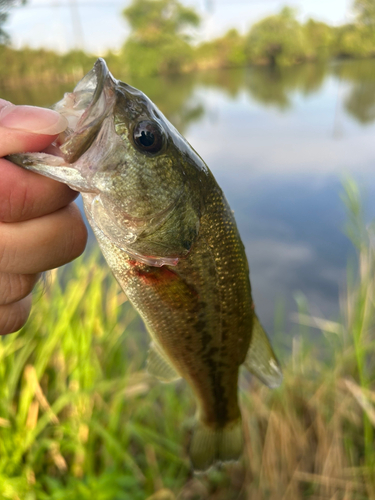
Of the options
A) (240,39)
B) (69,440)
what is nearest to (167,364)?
(69,440)

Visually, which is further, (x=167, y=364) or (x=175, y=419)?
(x=175, y=419)

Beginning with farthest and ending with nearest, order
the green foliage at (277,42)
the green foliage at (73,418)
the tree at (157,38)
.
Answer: the green foliage at (277,42) < the tree at (157,38) < the green foliage at (73,418)

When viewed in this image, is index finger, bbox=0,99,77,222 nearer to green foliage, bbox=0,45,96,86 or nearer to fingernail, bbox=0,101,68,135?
fingernail, bbox=0,101,68,135

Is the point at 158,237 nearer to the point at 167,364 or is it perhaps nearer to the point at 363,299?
the point at 167,364

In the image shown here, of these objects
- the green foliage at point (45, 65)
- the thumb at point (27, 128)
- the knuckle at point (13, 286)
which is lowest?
the knuckle at point (13, 286)

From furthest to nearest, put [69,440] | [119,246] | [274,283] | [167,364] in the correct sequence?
[274,283] → [69,440] → [167,364] → [119,246]

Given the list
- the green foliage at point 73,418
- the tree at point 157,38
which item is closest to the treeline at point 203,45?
the tree at point 157,38

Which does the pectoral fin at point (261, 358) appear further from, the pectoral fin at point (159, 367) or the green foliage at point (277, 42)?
the green foliage at point (277, 42)

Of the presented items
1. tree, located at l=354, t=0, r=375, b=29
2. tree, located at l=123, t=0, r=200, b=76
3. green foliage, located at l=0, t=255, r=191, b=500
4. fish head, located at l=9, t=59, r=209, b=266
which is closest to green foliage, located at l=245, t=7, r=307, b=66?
tree, located at l=123, t=0, r=200, b=76
